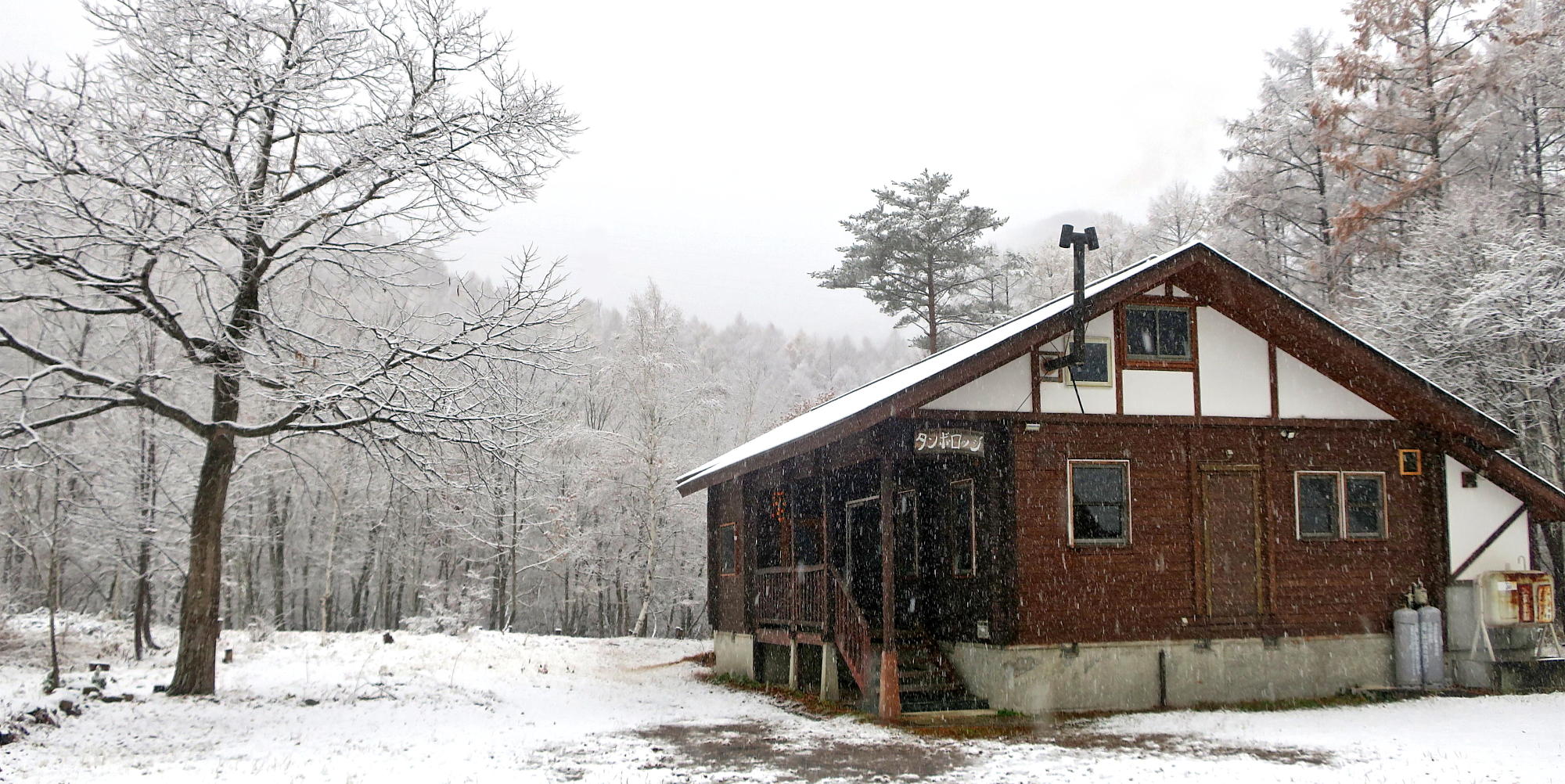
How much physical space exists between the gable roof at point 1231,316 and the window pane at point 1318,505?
136cm

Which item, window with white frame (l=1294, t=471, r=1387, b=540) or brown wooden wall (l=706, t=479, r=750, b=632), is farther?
brown wooden wall (l=706, t=479, r=750, b=632)

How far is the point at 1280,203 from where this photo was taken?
31500 mm

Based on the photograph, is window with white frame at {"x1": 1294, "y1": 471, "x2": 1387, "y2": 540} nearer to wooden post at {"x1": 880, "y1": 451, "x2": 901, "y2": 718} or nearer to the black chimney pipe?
the black chimney pipe

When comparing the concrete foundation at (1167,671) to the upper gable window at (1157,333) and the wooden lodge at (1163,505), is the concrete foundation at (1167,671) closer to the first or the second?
the wooden lodge at (1163,505)

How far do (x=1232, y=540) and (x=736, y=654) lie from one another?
29.3ft

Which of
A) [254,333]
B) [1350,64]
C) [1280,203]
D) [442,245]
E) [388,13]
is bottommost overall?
[254,333]

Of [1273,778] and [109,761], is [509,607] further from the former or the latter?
[1273,778]

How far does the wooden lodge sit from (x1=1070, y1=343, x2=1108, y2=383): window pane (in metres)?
0.03

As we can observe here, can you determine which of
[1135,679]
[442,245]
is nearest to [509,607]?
[442,245]

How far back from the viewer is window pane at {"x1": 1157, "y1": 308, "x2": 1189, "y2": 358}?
14508 millimetres

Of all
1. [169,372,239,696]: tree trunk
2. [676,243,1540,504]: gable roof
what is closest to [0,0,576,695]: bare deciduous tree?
[169,372,239,696]: tree trunk

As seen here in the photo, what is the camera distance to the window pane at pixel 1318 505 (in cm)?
1473

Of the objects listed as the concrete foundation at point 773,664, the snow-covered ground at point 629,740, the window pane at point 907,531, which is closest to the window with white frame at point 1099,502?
the snow-covered ground at point 629,740

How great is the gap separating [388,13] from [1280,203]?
2606cm
